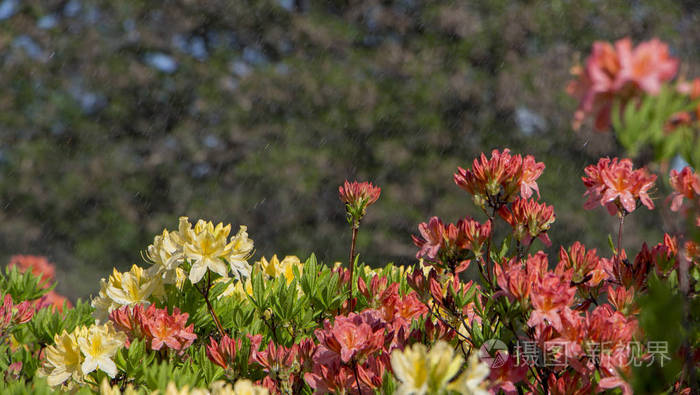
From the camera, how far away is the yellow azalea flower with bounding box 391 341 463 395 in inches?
44.0

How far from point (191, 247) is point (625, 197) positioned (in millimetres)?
1192

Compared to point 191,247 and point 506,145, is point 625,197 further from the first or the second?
point 506,145

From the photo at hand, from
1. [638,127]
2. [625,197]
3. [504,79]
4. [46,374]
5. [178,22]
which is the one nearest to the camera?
[638,127]

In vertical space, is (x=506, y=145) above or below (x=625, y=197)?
below

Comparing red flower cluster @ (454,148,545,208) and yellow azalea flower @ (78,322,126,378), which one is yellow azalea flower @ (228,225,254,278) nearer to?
yellow azalea flower @ (78,322,126,378)

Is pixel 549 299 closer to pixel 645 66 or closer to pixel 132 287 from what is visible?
pixel 645 66

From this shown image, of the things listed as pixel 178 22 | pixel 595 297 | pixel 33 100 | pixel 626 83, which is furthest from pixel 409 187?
pixel 626 83

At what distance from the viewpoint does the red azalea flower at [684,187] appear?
1.59 m

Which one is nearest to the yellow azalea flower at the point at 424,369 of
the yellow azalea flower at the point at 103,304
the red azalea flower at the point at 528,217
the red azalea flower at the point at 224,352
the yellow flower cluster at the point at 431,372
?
the yellow flower cluster at the point at 431,372

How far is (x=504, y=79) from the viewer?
7621mm

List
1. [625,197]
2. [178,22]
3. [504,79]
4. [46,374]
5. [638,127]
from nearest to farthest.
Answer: [638,127]
[625,197]
[46,374]
[504,79]
[178,22]

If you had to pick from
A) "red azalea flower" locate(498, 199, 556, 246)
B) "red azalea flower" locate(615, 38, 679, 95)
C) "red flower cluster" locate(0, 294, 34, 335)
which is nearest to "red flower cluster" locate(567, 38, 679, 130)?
"red azalea flower" locate(615, 38, 679, 95)

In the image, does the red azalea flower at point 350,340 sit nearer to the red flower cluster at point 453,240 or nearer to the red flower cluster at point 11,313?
the red flower cluster at point 453,240

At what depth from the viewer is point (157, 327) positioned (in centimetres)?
178
